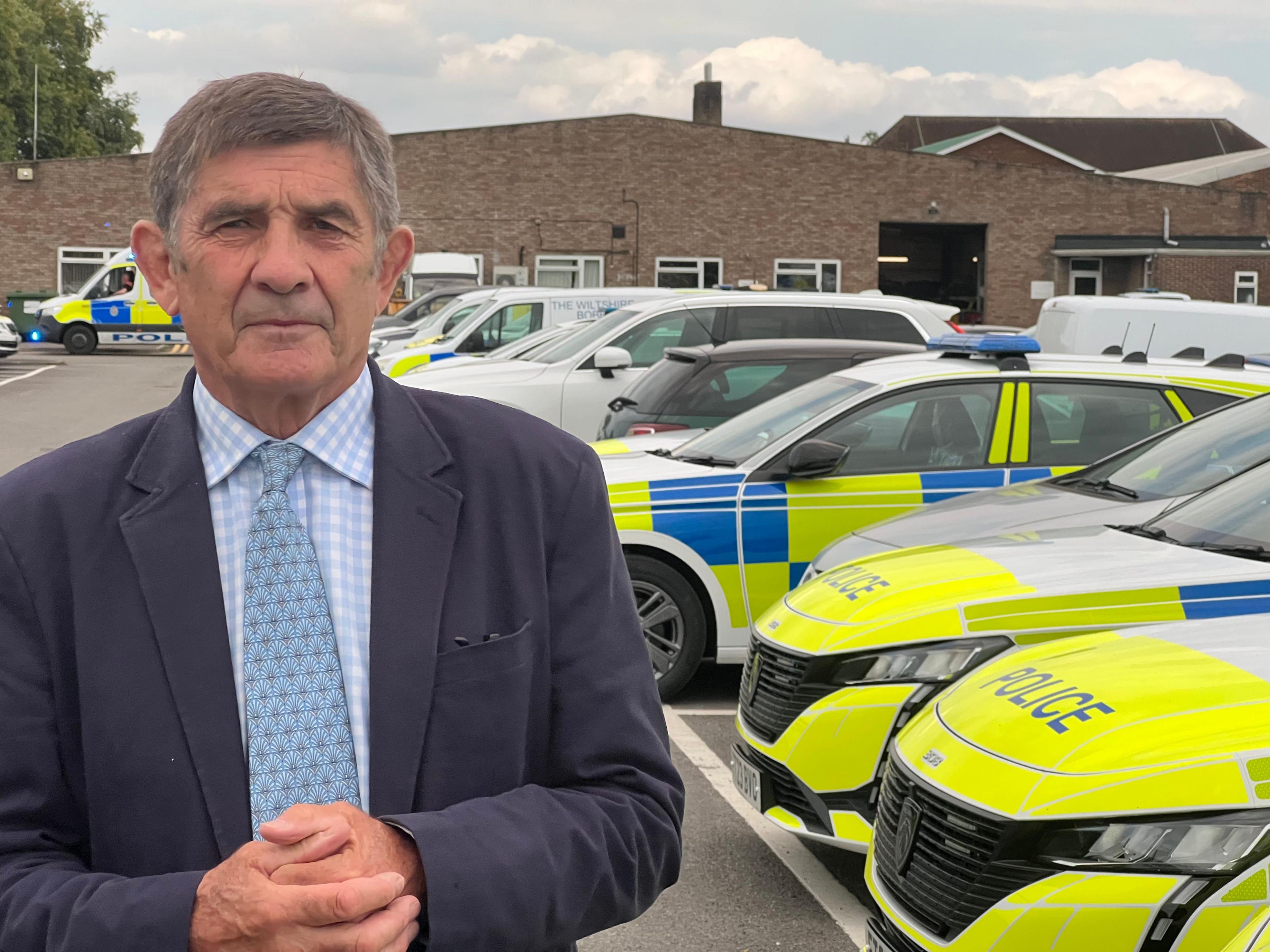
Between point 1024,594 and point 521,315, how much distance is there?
14.6 m

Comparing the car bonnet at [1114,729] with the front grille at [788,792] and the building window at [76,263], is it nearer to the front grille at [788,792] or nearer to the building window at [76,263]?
the front grille at [788,792]

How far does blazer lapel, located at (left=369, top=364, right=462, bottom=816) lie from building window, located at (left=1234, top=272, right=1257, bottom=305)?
40.8 m

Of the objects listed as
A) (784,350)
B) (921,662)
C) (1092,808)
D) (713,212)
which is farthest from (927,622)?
(713,212)

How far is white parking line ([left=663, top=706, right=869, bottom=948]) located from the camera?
4465 mm

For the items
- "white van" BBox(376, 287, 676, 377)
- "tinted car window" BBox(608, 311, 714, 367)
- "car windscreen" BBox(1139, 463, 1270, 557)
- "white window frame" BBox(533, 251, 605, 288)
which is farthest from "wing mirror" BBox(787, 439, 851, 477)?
"white window frame" BBox(533, 251, 605, 288)

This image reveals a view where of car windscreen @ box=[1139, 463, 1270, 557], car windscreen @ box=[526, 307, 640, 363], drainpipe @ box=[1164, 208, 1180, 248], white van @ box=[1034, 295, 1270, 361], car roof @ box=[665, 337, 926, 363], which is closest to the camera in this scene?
car windscreen @ box=[1139, 463, 1270, 557]

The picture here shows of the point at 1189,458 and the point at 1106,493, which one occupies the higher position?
the point at 1189,458

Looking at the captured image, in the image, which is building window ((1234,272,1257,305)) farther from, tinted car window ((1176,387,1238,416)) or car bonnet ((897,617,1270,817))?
car bonnet ((897,617,1270,817))

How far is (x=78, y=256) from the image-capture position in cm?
4009

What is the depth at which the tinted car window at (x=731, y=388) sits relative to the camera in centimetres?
938

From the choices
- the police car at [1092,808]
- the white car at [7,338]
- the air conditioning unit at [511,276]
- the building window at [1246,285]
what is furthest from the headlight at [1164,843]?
the building window at [1246,285]

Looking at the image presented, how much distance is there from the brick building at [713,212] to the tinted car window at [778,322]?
26616 millimetres

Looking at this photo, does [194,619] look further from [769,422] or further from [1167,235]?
[1167,235]

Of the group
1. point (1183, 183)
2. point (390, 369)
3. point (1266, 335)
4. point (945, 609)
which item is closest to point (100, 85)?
point (1183, 183)
